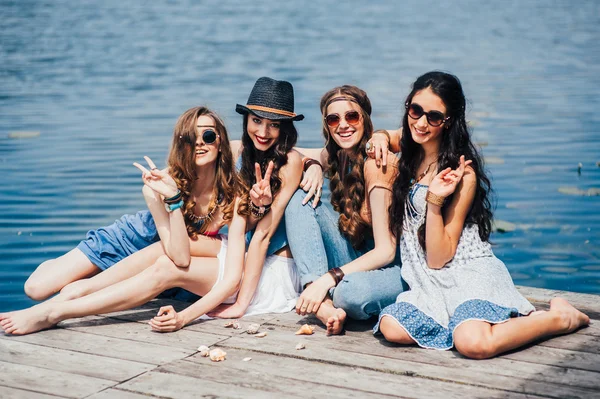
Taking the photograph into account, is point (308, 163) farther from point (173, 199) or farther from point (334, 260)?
point (173, 199)

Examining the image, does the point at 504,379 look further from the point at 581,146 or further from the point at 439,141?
the point at 581,146

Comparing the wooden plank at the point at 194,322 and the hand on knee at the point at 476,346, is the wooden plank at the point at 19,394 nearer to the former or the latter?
the wooden plank at the point at 194,322

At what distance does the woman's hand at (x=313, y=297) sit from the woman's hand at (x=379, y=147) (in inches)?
28.3

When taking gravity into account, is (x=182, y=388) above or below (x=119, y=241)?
below

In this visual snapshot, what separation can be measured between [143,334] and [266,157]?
1252mm

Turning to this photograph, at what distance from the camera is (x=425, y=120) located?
4207 millimetres

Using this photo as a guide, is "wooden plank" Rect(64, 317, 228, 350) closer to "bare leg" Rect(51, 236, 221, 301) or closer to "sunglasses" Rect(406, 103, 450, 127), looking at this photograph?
"bare leg" Rect(51, 236, 221, 301)

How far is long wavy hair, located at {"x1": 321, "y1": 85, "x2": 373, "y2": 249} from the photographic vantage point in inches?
181

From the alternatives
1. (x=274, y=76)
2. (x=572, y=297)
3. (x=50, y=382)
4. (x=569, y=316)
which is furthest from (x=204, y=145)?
(x=274, y=76)

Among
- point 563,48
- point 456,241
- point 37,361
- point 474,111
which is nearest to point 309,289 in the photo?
point 456,241

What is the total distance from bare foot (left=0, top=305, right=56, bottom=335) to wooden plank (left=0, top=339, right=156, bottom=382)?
0.12 meters

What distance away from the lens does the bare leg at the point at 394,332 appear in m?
4.04

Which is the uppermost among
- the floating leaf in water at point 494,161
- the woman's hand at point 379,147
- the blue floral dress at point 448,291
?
the woman's hand at point 379,147

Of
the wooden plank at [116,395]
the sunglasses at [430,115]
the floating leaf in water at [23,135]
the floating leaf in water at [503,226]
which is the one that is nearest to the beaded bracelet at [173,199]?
the wooden plank at [116,395]
